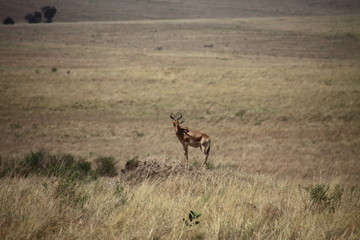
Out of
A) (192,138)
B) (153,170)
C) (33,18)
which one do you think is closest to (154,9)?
(33,18)

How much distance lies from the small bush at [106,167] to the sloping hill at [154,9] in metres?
125

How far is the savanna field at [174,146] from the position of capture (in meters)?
3.75

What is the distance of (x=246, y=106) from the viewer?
1164 inches

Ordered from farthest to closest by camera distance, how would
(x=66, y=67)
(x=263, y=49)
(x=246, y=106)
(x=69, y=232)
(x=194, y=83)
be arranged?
(x=263, y=49), (x=66, y=67), (x=194, y=83), (x=246, y=106), (x=69, y=232)

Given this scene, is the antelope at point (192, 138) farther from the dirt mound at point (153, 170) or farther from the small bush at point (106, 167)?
the small bush at point (106, 167)

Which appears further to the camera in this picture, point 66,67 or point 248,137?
point 66,67

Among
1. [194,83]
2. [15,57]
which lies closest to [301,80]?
[194,83]

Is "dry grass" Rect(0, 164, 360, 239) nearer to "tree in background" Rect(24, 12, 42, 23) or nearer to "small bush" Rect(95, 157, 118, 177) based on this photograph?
"small bush" Rect(95, 157, 118, 177)

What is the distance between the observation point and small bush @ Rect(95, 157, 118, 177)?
13016 mm

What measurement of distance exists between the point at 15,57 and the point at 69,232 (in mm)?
53854

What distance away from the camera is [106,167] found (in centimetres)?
1336

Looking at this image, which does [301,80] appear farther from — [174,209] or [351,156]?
[174,209]

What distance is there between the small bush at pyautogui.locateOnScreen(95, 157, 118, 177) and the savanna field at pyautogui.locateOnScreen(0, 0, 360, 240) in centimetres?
5

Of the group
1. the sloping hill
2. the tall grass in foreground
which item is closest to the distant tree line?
the sloping hill
